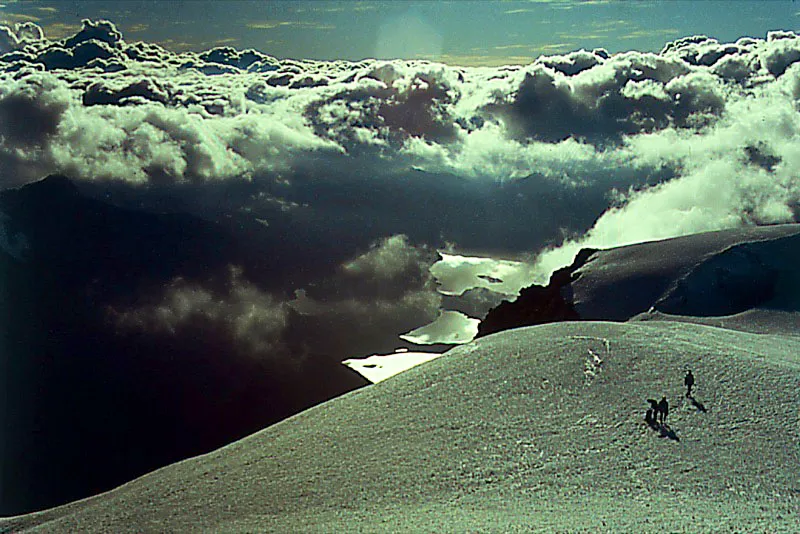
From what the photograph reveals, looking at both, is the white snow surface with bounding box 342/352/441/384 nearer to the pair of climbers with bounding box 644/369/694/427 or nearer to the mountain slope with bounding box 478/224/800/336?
the mountain slope with bounding box 478/224/800/336

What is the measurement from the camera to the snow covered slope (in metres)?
18.8

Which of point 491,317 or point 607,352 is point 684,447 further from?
point 491,317

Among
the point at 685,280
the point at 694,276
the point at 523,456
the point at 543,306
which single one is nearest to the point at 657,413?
the point at 523,456

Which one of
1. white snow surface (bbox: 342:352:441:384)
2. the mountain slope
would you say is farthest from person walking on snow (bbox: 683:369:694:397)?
white snow surface (bbox: 342:352:441:384)

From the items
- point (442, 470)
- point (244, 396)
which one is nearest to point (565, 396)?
point (442, 470)

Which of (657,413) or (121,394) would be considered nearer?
(657,413)

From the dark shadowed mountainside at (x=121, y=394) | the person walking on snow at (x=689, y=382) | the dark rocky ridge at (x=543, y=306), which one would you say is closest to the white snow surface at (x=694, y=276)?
the dark rocky ridge at (x=543, y=306)

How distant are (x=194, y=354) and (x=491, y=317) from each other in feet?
416

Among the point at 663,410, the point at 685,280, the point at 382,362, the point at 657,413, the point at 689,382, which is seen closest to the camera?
the point at 663,410

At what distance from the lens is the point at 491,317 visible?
69.2m

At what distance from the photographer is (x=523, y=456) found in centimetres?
2259

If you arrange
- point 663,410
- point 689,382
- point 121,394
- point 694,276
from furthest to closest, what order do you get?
point 121,394
point 694,276
point 689,382
point 663,410

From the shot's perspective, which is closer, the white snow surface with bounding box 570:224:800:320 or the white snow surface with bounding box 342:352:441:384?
the white snow surface with bounding box 570:224:800:320

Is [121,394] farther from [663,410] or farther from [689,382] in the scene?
[663,410]
